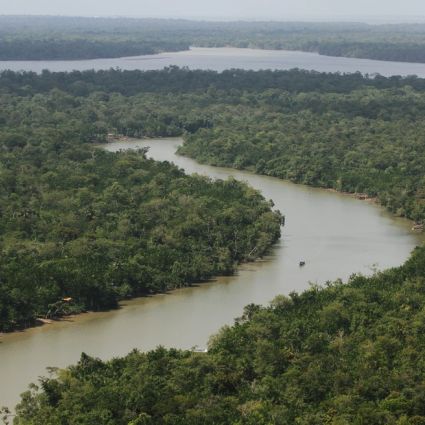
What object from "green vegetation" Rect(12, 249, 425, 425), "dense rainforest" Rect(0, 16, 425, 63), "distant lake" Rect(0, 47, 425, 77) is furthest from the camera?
"dense rainforest" Rect(0, 16, 425, 63)

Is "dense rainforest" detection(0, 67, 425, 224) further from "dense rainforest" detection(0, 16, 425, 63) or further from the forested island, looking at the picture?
"dense rainforest" detection(0, 16, 425, 63)

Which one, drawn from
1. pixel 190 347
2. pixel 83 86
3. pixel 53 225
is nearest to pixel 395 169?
pixel 53 225

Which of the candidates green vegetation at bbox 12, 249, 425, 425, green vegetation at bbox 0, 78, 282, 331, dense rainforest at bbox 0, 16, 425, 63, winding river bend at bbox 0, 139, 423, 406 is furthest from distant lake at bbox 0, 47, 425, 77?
green vegetation at bbox 12, 249, 425, 425

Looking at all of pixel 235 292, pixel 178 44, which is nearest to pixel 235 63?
pixel 178 44

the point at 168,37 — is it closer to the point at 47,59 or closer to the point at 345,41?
the point at 345,41

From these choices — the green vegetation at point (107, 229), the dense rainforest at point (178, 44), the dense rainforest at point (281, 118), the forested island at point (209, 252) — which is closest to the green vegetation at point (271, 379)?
the forested island at point (209, 252)

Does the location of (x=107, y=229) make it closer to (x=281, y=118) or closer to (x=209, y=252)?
(x=209, y=252)

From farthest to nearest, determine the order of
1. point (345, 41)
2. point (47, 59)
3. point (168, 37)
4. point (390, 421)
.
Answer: point (168, 37)
point (345, 41)
point (47, 59)
point (390, 421)
